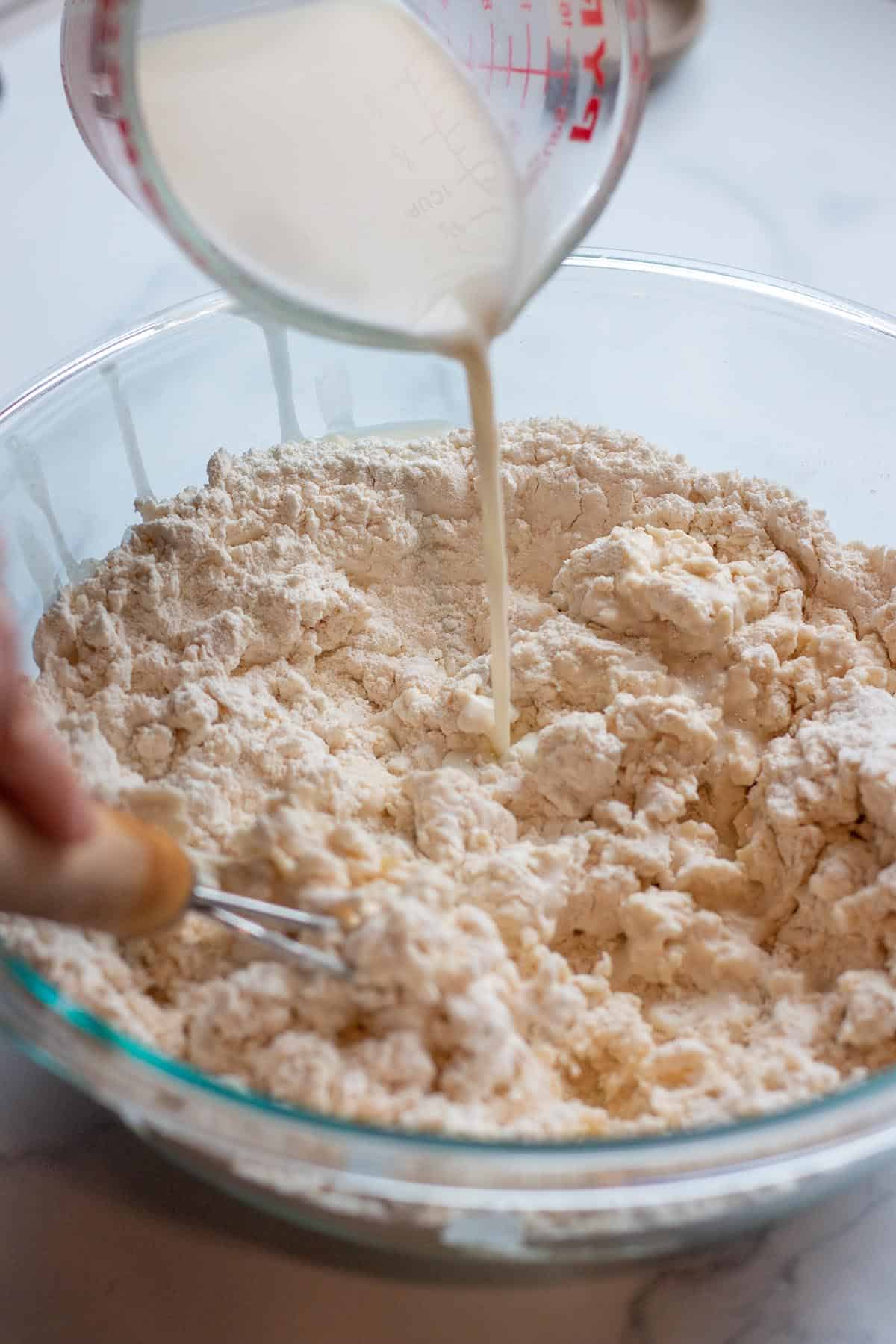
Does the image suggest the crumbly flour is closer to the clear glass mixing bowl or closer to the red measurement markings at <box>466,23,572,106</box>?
the clear glass mixing bowl

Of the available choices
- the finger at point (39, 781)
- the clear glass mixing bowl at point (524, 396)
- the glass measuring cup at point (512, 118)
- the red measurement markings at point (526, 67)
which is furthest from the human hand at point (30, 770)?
the red measurement markings at point (526, 67)

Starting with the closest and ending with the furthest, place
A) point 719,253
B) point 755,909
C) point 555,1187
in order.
Result: point 555,1187, point 755,909, point 719,253

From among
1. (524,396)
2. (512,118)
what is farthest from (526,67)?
(524,396)

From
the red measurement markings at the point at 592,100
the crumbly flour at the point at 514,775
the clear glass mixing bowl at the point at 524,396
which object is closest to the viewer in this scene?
the crumbly flour at the point at 514,775

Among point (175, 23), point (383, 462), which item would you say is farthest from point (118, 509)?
point (175, 23)

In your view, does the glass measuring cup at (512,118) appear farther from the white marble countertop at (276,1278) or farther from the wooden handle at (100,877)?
the white marble countertop at (276,1278)

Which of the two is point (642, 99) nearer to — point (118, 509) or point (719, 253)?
point (118, 509)

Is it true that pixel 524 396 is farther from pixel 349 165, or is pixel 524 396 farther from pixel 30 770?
pixel 30 770

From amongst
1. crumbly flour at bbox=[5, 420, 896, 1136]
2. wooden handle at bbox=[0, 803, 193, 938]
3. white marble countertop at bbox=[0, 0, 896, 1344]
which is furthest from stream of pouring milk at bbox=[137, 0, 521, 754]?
white marble countertop at bbox=[0, 0, 896, 1344]
